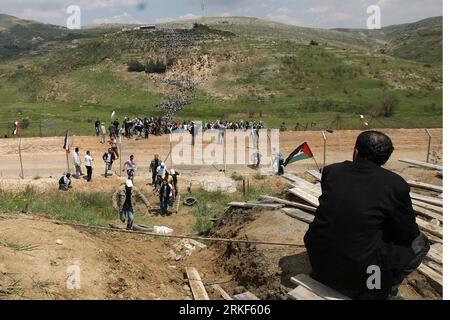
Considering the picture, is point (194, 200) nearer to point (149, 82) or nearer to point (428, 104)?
point (428, 104)

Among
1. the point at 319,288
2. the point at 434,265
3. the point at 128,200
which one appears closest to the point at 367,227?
the point at 319,288

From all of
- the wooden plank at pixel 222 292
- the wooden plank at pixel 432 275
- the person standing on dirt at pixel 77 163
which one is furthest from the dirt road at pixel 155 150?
the wooden plank at pixel 432 275

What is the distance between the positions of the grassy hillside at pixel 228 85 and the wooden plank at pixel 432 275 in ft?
99.3

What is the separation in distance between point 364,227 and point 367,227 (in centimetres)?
3

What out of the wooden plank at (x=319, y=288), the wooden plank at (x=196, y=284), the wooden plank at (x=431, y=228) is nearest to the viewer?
the wooden plank at (x=319, y=288)

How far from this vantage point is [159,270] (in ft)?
30.5

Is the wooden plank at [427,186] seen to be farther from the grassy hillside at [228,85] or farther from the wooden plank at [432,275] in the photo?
the grassy hillside at [228,85]

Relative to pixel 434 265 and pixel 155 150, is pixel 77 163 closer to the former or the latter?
pixel 155 150

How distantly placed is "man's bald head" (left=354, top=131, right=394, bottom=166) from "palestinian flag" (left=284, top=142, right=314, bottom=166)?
12387 mm

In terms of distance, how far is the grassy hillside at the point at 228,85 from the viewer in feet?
141

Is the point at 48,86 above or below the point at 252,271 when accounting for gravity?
above

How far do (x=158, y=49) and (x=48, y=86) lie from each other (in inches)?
712

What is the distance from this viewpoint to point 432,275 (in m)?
6.41
